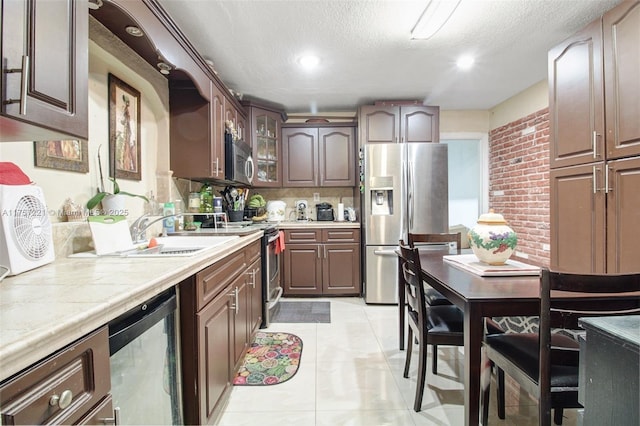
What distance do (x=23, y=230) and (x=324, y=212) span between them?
3144mm

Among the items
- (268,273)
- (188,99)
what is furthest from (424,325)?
(188,99)

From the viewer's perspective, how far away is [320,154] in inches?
154

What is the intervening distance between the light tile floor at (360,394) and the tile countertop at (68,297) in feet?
3.33

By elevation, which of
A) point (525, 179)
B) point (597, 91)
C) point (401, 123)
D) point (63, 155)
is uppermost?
point (401, 123)

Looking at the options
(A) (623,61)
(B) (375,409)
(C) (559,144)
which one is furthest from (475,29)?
(B) (375,409)

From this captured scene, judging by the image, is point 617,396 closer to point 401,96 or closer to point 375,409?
point 375,409

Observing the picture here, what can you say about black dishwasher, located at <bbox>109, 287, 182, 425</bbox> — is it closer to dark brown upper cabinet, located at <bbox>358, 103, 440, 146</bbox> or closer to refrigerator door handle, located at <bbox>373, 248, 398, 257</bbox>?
refrigerator door handle, located at <bbox>373, 248, 398, 257</bbox>

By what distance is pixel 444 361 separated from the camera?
2.18 meters

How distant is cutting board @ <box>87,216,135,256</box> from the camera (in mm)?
1337

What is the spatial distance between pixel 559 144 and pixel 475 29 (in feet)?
3.46

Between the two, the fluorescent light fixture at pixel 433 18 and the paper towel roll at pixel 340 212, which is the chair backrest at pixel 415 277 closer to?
the fluorescent light fixture at pixel 433 18

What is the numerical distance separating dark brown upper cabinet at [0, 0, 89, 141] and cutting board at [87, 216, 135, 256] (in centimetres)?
45

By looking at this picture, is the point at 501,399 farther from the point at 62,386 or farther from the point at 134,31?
the point at 134,31

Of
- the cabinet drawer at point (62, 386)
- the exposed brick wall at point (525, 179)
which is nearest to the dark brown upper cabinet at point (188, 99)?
the cabinet drawer at point (62, 386)
